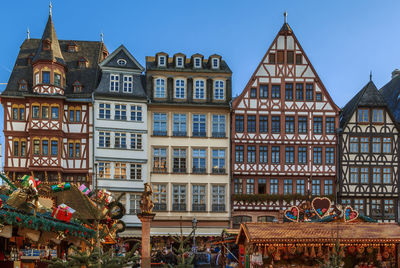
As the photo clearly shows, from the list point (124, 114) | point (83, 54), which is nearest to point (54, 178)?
point (124, 114)

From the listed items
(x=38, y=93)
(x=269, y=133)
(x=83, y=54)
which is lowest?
(x=269, y=133)

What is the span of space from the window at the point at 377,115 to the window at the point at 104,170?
19067 millimetres

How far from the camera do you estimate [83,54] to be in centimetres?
3797

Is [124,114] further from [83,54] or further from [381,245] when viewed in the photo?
[381,245]

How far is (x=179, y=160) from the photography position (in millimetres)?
36031

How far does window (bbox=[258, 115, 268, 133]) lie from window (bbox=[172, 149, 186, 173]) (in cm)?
579

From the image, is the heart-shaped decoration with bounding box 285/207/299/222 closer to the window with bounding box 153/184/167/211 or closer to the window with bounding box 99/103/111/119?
the window with bounding box 153/184/167/211

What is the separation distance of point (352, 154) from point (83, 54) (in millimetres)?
20984

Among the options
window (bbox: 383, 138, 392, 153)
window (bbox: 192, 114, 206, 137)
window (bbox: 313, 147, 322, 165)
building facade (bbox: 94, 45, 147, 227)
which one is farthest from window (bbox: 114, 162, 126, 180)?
window (bbox: 383, 138, 392, 153)

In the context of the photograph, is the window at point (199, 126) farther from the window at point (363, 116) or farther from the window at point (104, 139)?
the window at point (363, 116)

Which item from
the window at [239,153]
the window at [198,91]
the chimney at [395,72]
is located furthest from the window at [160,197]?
the chimney at [395,72]

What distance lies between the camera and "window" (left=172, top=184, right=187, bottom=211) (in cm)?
3553

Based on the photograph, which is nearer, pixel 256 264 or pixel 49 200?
pixel 49 200

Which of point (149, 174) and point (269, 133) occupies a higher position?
point (269, 133)
